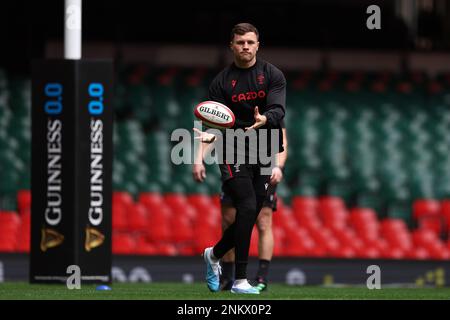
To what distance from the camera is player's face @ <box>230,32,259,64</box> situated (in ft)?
25.4

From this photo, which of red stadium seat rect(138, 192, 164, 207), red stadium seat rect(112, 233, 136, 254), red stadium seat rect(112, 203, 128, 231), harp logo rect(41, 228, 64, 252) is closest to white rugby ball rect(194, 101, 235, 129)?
harp logo rect(41, 228, 64, 252)

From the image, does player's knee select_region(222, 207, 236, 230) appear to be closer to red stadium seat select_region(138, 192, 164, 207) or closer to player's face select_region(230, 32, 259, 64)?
player's face select_region(230, 32, 259, 64)

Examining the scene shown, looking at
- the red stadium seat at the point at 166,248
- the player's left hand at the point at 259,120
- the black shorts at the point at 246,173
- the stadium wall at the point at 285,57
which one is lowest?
the red stadium seat at the point at 166,248

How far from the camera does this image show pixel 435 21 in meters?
21.4

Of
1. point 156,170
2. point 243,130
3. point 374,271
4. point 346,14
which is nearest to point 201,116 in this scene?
point 243,130

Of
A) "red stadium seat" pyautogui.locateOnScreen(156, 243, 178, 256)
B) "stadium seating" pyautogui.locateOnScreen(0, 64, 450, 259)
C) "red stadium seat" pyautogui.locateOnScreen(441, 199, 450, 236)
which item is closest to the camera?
"red stadium seat" pyautogui.locateOnScreen(156, 243, 178, 256)

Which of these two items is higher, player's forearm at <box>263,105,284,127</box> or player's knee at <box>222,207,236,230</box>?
player's forearm at <box>263,105,284,127</box>

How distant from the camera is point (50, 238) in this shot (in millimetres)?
9539

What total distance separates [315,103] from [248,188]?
1175 centimetres

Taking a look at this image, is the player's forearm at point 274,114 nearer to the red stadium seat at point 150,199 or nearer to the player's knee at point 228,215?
the player's knee at point 228,215

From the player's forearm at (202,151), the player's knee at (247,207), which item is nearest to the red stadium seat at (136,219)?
the player's forearm at (202,151)

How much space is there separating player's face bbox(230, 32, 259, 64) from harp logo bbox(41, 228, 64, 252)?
2.56m

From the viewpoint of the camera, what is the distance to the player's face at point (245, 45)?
775 cm
